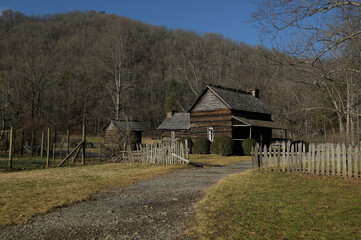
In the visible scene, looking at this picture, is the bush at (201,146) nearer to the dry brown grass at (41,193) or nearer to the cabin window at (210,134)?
the cabin window at (210,134)

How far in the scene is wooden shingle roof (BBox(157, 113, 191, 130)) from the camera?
4400 centimetres

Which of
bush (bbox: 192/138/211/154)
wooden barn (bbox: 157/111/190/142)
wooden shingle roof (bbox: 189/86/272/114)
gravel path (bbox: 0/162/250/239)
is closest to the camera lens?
gravel path (bbox: 0/162/250/239)

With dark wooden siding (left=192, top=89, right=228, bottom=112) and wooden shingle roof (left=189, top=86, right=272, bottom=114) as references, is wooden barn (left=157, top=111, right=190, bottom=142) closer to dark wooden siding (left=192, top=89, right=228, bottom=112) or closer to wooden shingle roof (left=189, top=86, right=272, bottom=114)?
dark wooden siding (left=192, top=89, right=228, bottom=112)

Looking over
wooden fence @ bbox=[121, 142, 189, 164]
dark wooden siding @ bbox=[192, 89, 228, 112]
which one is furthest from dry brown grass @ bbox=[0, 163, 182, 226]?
dark wooden siding @ bbox=[192, 89, 228, 112]

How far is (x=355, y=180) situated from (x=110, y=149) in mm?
20500

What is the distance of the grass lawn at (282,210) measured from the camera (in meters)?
5.94

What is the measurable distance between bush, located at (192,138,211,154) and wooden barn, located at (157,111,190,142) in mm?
9770

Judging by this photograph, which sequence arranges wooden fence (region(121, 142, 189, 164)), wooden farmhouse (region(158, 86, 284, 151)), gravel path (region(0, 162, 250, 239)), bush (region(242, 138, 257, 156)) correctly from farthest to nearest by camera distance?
wooden farmhouse (region(158, 86, 284, 151)), bush (region(242, 138, 257, 156)), wooden fence (region(121, 142, 189, 164)), gravel path (region(0, 162, 250, 239))

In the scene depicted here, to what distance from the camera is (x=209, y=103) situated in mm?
35094

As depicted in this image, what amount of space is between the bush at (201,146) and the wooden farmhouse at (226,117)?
176 centimetres

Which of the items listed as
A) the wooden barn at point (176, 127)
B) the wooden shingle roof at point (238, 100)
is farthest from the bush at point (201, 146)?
the wooden barn at point (176, 127)

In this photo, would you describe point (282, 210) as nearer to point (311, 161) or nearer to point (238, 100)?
point (311, 161)

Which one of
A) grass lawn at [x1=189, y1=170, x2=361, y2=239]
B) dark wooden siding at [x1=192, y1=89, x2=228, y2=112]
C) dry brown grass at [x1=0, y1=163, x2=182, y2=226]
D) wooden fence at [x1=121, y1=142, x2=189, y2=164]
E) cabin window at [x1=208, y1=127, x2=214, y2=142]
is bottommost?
dry brown grass at [x1=0, y1=163, x2=182, y2=226]

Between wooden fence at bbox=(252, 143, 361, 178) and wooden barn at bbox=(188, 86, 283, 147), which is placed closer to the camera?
wooden fence at bbox=(252, 143, 361, 178)
